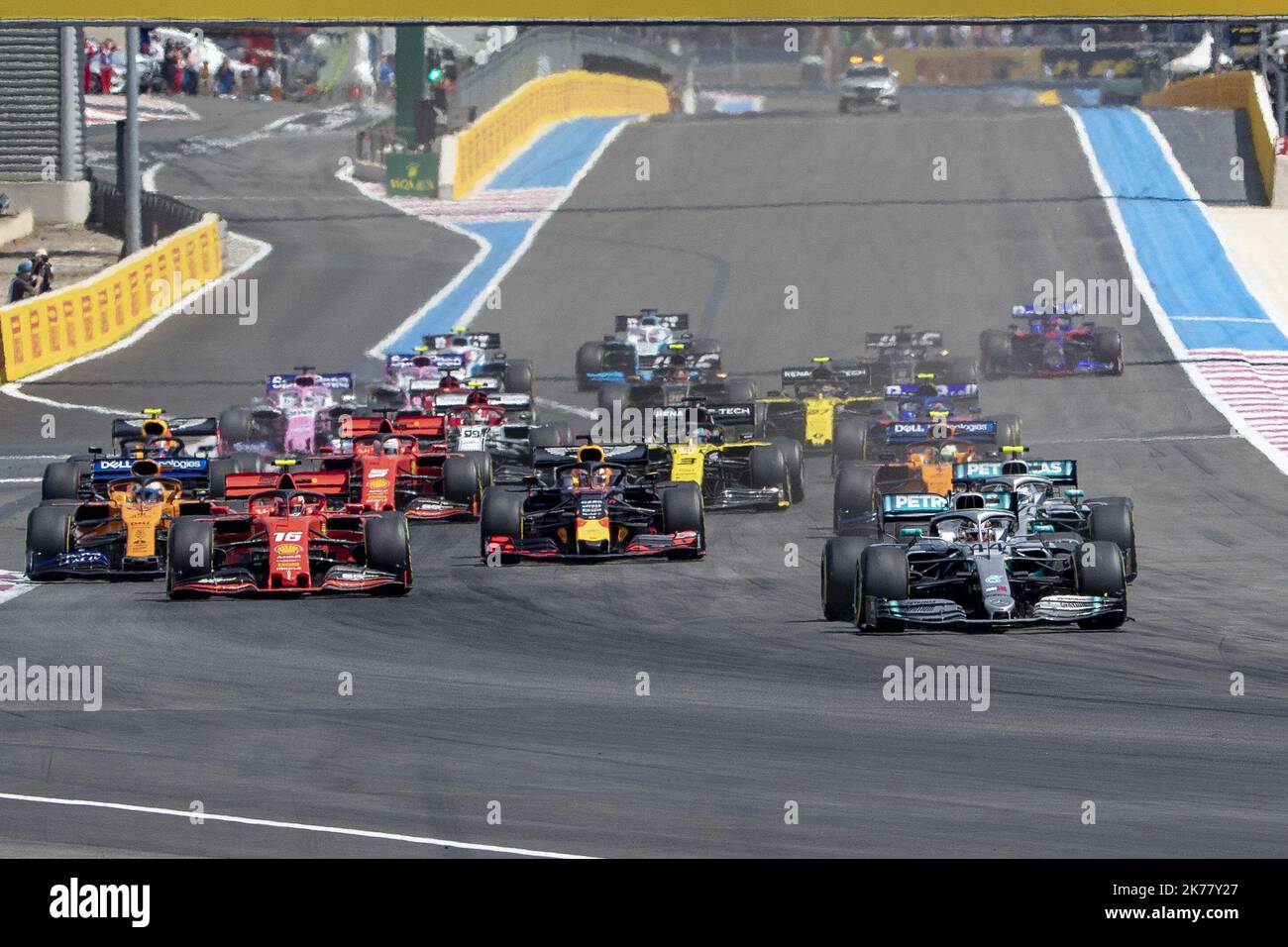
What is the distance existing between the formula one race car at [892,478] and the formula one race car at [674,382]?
15.1 feet

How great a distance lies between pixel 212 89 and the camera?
3430 inches

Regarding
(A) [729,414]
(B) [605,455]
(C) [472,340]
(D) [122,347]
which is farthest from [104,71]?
(B) [605,455]

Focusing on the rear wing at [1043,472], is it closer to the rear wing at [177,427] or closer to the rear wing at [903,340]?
the rear wing at [177,427]

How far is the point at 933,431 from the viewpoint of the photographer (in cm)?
2584

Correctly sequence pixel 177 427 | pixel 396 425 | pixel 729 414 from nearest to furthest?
1. pixel 177 427
2. pixel 729 414
3. pixel 396 425

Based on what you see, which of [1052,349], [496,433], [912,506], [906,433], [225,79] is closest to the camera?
[912,506]

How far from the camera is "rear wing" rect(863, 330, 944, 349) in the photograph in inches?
1404

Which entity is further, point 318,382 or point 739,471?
point 318,382

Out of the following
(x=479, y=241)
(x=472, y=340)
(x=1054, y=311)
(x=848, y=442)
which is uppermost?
(x=479, y=241)

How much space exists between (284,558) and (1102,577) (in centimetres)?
731

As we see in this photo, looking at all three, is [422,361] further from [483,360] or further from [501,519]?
[501,519]

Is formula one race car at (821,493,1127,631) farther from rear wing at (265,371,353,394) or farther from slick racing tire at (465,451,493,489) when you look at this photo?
rear wing at (265,371,353,394)

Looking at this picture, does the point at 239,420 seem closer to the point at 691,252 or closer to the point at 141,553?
the point at 141,553
